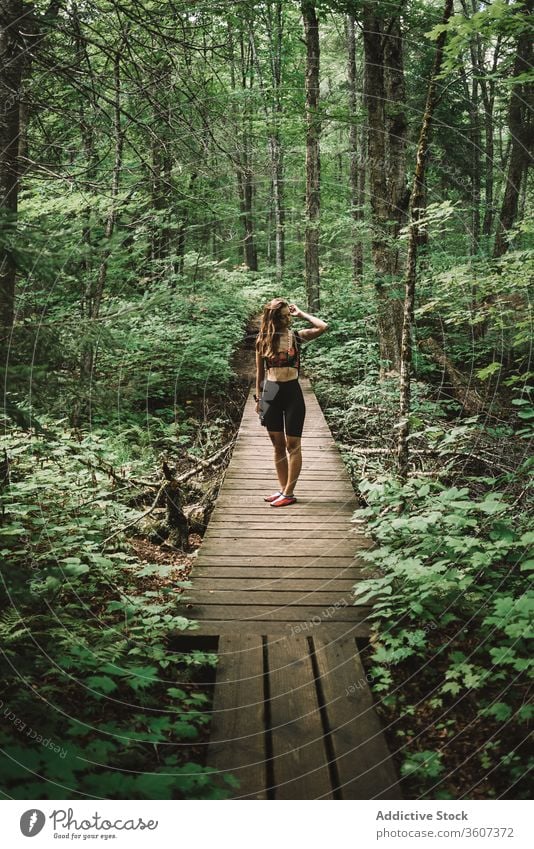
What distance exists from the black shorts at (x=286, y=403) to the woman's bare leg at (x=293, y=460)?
0.26 feet

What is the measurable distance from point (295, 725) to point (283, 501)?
10.3 feet

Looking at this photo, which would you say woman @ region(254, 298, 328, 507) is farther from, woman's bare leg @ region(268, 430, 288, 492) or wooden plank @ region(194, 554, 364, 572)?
wooden plank @ region(194, 554, 364, 572)

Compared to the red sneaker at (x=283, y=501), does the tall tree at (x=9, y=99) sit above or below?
above

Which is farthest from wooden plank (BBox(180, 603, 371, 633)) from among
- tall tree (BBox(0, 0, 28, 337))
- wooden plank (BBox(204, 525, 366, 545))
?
tall tree (BBox(0, 0, 28, 337))

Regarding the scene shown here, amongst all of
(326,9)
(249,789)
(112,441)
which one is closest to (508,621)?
(249,789)

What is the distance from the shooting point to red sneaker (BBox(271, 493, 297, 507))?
5520 mm

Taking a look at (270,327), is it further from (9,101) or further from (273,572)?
(9,101)

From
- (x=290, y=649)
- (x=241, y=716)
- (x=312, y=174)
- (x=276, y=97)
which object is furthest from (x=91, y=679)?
(x=312, y=174)

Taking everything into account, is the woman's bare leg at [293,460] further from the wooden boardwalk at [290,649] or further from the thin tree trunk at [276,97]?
the thin tree trunk at [276,97]

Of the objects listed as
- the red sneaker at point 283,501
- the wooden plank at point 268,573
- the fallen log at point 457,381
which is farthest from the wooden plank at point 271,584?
the fallen log at point 457,381

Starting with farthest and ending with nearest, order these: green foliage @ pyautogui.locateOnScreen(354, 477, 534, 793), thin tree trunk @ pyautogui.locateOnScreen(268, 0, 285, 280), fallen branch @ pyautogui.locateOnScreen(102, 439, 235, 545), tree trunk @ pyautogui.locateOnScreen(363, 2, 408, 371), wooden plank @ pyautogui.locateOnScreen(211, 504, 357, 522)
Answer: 1. thin tree trunk @ pyautogui.locateOnScreen(268, 0, 285, 280)
2. tree trunk @ pyautogui.locateOnScreen(363, 2, 408, 371)
3. wooden plank @ pyautogui.locateOnScreen(211, 504, 357, 522)
4. fallen branch @ pyautogui.locateOnScreen(102, 439, 235, 545)
5. green foliage @ pyautogui.locateOnScreen(354, 477, 534, 793)

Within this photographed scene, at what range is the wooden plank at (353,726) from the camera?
210 centimetres

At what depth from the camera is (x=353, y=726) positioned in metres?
2.45
